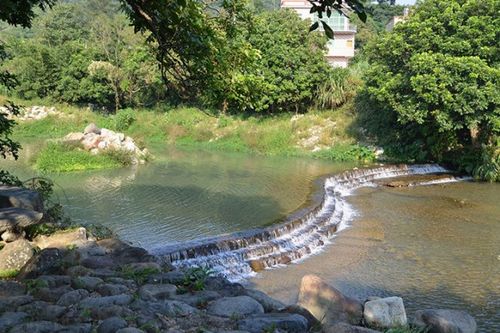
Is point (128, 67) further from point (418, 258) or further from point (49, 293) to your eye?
point (49, 293)

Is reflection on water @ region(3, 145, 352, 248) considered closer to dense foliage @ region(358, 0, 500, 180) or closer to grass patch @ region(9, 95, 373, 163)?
grass patch @ region(9, 95, 373, 163)

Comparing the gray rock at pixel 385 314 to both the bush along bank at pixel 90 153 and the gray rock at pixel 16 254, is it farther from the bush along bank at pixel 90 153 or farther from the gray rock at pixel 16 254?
the bush along bank at pixel 90 153

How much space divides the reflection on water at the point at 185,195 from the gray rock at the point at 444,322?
5244 mm

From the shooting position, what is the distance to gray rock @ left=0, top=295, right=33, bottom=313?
4.10m

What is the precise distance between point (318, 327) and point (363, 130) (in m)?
19.7

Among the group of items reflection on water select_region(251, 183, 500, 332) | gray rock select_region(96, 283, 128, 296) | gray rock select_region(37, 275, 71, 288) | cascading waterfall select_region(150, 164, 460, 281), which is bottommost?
reflection on water select_region(251, 183, 500, 332)

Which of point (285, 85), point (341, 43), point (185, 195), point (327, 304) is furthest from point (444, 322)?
point (341, 43)

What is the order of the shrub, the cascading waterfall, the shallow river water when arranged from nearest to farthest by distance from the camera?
1. the shallow river water
2. the cascading waterfall
3. the shrub

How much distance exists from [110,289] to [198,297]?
0.81 metres

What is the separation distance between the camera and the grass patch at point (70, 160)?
55.6ft

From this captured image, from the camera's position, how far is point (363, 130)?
2342 cm

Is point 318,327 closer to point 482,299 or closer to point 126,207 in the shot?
point 482,299

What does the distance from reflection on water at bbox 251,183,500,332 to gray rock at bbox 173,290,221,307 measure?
329 cm

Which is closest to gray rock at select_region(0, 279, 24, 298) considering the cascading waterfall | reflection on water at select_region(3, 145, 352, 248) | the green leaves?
the cascading waterfall
